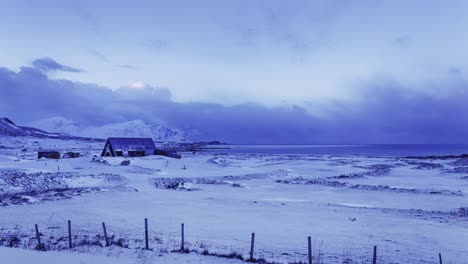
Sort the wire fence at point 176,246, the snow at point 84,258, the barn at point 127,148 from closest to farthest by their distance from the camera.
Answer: the snow at point 84,258 < the wire fence at point 176,246 < the barn at point 127,148

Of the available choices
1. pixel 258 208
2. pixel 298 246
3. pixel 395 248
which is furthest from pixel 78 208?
pixel 395 248

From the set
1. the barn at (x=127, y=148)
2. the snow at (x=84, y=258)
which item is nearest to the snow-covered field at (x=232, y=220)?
the snow at (x=84, y=258)

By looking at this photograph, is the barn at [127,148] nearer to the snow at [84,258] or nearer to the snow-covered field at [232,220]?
the snow-covered field at [232,220]

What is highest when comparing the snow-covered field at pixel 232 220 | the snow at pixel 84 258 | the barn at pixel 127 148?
the barn at pixel 127 148

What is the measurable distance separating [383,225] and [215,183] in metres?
22.1

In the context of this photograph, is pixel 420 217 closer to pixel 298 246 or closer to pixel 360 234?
pixel 360 234

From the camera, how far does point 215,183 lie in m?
39.5

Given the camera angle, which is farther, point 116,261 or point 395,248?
point 395,248

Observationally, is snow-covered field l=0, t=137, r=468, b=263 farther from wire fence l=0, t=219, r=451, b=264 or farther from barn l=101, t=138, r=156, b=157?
barn l=101, t=138, r=156, b=157

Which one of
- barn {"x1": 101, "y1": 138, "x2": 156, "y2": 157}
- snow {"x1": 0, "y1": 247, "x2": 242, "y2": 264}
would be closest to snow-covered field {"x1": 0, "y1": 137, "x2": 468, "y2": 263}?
snow {"x1": 0, "y1": 247, "x2": 242, "y2": 264}

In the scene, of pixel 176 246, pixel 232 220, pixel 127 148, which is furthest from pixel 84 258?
pixel 127 148

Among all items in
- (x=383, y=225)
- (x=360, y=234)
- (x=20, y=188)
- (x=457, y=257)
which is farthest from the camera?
(x=20, y=188)

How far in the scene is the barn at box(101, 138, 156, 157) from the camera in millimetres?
67694

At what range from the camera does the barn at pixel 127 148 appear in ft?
222
